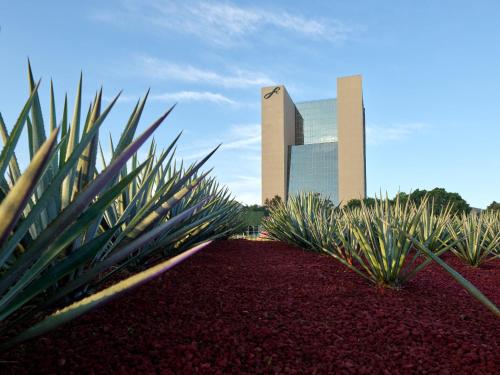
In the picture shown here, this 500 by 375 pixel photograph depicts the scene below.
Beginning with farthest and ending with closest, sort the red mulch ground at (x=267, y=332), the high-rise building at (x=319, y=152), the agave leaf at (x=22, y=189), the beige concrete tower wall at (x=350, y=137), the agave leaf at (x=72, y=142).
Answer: the high-rise building at (x=319, y=152)
the beige concrete tower wall at (x=350, y=137)
the agave leaf at (x=72, y=142)
the red mulch ground at (x=267, y=332)
the agave leaf at (x=22, y=189)

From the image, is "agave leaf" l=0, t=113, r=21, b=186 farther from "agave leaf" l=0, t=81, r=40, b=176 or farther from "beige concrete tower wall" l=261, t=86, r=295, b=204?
"beige concrete tower wall" l=261, t=86, r=295, b=204

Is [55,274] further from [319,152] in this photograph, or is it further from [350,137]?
[319,152]

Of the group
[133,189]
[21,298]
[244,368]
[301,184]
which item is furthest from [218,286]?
[301,184]

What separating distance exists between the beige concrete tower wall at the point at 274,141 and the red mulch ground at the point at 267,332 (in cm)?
7175

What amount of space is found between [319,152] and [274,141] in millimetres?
9229

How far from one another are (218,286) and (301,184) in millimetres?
74338

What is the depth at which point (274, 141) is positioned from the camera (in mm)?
77188

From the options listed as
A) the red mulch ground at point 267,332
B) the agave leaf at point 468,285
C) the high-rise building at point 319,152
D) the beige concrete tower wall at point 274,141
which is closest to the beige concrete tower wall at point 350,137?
the high-rise building at point 319,152

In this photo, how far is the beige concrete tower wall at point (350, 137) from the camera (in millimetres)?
71375

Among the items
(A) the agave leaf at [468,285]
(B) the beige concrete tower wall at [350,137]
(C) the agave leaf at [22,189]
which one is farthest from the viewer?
(B) the beige concrete tower wall at [350,137]

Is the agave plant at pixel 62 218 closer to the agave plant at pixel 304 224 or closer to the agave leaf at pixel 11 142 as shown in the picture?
the agave leaf at pixel 11 142

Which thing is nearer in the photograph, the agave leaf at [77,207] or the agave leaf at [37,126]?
the agave leaf at [77,207]

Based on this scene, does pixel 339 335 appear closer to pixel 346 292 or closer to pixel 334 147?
pixel 346 292

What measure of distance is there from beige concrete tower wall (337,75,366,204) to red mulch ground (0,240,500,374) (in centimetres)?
6955
